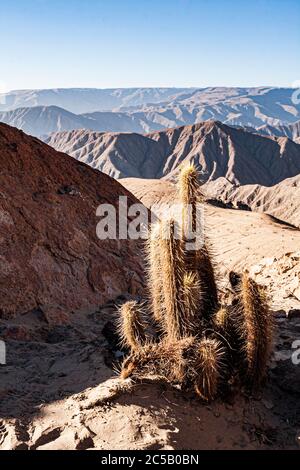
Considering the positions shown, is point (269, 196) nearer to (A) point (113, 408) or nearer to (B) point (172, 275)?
(B) point (172, 275)

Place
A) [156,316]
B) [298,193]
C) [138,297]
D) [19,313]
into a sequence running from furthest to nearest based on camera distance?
[298,193] → [138,297] → [19,313] → [156,316]

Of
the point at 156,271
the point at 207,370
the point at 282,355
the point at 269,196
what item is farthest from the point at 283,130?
the point at 207,370

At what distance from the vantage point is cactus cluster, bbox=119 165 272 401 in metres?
4.58

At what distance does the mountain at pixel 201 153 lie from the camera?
99125mm

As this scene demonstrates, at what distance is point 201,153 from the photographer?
100m

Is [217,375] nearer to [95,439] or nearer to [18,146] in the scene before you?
[95,439]

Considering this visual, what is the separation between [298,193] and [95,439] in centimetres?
5630

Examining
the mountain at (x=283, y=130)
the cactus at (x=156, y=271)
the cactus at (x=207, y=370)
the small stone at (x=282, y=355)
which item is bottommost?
the small stone at (x=282, y=355)

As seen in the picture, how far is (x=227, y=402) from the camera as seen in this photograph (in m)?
4.61

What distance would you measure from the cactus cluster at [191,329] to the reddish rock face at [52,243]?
107 inches

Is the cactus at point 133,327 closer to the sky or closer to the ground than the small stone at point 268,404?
closer to the sky

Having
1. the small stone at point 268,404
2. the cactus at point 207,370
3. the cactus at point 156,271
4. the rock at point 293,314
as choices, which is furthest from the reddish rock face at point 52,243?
the small stone at point 268,404

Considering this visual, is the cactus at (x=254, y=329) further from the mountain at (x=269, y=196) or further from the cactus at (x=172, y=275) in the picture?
the mountain at (x=269, y=196)

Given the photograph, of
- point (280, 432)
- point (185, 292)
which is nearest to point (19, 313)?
point (185, 292)
